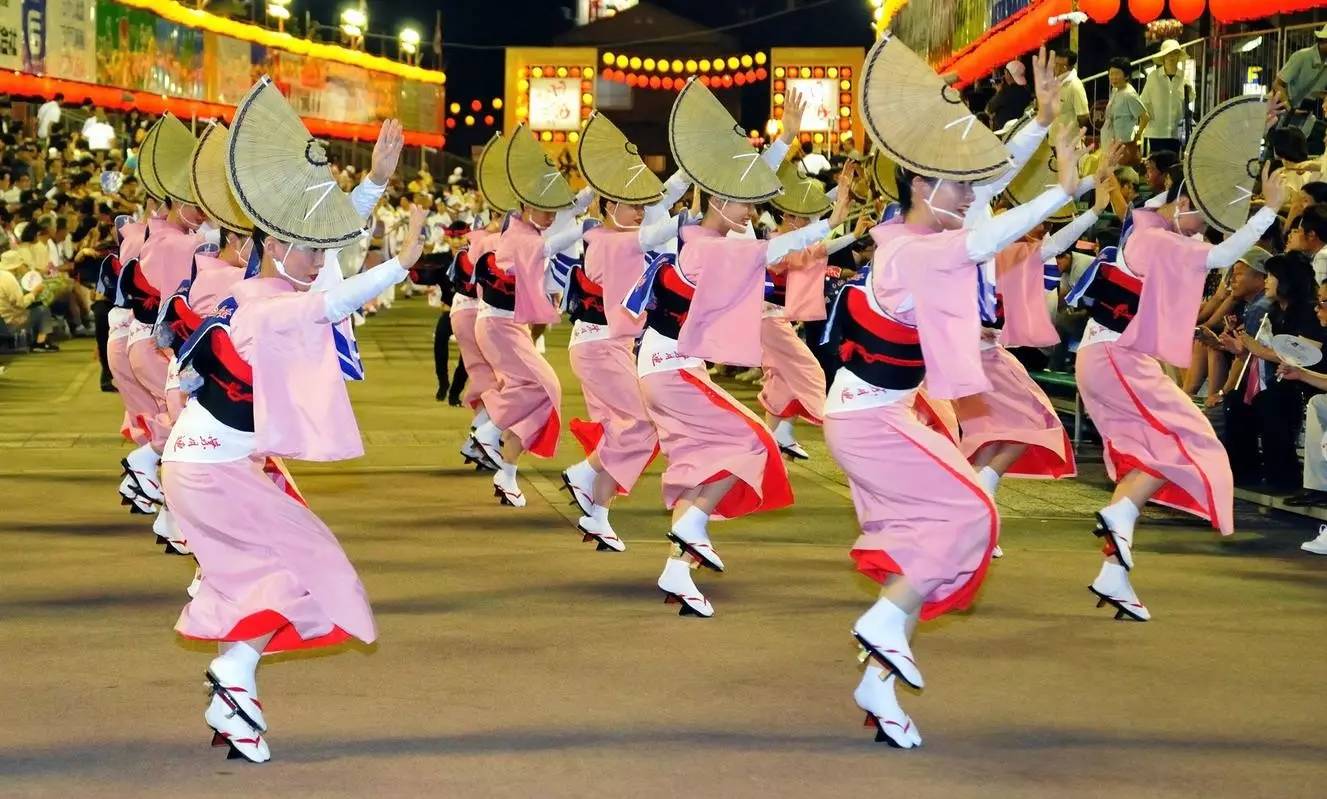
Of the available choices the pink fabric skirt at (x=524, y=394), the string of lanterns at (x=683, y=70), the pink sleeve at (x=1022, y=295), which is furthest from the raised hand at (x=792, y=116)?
the string of lanterns at (x=683, y=70)

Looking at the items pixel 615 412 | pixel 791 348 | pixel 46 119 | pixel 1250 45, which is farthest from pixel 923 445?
pixel 46 119

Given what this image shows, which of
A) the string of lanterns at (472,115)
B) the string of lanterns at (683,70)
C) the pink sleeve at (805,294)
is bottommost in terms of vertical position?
the pink sleeve at (805,294)

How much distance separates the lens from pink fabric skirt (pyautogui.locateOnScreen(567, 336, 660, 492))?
31.0ft

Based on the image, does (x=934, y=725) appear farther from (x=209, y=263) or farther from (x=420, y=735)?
(x=209, y=263)

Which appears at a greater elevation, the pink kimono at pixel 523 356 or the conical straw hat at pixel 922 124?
the conical straw hat at pixel 922 124

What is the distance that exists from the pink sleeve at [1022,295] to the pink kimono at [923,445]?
381cm

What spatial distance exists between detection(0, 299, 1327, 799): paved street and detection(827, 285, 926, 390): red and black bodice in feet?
3.53

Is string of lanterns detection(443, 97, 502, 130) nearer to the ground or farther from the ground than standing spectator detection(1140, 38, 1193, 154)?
farther from the ground

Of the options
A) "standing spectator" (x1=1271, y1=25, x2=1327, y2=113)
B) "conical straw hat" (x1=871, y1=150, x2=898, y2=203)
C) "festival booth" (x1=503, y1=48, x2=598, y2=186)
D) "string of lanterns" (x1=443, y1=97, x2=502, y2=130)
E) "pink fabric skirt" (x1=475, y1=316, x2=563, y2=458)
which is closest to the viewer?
"conical straw hat" (x1=871, y1=150, x2=898, y2=203)

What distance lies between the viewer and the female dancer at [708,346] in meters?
7.88

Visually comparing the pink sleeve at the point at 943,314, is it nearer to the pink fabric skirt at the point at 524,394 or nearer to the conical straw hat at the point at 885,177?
the conical straw hat at the point at 885,177

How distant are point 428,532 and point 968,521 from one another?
4.68 metres

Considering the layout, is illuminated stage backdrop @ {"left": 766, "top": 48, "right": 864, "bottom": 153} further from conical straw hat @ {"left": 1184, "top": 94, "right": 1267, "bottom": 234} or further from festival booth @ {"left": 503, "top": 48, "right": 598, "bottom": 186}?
conical straw hat @ {"left": 1184, "top": 94, "right": 1267, "bottom": 234}

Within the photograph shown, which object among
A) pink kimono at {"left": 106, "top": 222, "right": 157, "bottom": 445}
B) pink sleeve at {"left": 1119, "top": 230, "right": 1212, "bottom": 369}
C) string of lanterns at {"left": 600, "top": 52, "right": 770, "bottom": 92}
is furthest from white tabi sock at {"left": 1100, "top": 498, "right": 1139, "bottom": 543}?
string of lanterns at {"left": 600, "top": 52, "right": 770, "bottom": 92}
